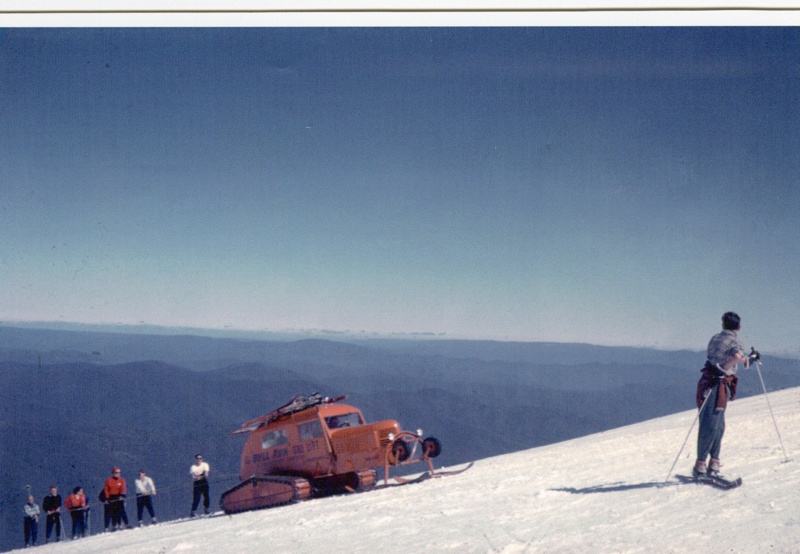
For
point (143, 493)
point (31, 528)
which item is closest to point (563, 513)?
point (143, 493)

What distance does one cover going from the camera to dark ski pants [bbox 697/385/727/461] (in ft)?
18.2

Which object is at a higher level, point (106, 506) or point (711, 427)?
point (711, 427)

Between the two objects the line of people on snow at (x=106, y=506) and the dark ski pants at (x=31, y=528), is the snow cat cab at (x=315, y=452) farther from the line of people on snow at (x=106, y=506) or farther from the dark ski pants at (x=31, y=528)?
the dark ski pants at (x=31, y=528)

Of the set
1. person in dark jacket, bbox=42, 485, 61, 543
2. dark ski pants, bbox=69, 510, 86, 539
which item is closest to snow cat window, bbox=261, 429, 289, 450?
dark ski pants, bbox=69, 510, 86, 539

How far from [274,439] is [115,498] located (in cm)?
305

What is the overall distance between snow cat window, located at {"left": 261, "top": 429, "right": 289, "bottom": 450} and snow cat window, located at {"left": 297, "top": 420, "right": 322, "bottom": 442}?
0.40 m

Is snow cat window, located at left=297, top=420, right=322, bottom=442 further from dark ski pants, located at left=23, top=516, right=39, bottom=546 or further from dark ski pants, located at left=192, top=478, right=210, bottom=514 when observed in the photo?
dark ski pants, located at left=23, top=516, right=39, bottom=546

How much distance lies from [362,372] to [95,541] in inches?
2147

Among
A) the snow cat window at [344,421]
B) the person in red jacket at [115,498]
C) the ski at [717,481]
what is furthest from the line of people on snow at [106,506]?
the ski at [717,481]

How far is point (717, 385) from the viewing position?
18.4 ft

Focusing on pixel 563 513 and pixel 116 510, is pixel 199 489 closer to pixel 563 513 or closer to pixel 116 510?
pixel 116 510

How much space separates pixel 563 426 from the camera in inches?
2324
